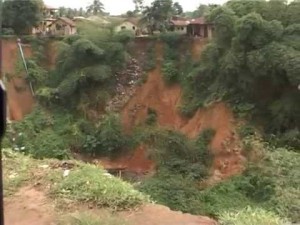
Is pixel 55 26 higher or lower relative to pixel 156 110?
higher

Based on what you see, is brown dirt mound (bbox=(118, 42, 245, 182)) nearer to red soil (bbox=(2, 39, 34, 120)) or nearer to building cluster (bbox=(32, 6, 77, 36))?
red soil (bbox=(2, 39, 34, 120))

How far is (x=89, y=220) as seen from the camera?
163 inches

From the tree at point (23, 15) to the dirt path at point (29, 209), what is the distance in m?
13.8

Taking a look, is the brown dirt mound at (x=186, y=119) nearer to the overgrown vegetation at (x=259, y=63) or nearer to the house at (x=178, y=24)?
the overgrown vegetation at (x=259, y=63)

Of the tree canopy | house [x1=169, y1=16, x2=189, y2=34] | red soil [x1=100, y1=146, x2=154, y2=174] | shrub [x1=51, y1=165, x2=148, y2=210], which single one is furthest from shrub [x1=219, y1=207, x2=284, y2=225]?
Result: house [x1=169, y1=16, x2=189, y2=34]

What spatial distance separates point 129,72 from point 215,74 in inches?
151

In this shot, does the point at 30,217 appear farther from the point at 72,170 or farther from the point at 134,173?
the point at 134,173

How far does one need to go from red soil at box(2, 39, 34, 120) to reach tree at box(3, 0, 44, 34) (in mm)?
587

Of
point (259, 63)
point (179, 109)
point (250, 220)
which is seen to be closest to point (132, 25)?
point (179, 109)

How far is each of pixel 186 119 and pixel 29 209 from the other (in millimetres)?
11848

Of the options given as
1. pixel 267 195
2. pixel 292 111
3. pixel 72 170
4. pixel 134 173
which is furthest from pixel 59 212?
pixel 134 173

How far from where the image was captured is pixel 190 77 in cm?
1645

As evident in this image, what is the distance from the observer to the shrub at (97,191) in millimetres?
4781

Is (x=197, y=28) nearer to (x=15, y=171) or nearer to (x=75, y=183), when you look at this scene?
(x=15, y=171)
